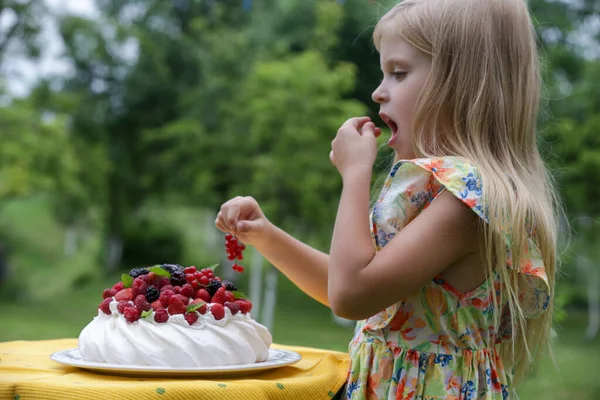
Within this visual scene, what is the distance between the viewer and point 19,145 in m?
7.64

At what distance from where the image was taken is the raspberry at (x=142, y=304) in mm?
1254

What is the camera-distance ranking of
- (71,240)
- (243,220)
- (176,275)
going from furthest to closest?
(71,240) < (243,220) < (176,275)

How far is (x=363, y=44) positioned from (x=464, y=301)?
609 cm

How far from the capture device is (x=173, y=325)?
124cm

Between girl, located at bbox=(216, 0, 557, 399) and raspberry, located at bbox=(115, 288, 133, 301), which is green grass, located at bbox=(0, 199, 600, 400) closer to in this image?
girl, located at bbox=(216, 0, 557, 399)

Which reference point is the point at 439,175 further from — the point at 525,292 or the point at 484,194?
the point at 525,292

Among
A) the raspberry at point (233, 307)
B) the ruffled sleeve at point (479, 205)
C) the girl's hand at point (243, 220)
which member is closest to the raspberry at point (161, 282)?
the raspberry at point (233, 307)

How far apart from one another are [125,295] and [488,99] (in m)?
0.66

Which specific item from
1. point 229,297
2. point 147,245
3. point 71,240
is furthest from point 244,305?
point 71,240

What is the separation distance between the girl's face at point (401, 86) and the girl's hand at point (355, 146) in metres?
0.04

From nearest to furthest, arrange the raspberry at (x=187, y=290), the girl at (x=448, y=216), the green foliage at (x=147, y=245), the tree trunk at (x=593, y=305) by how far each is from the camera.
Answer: the girl at (x=448, y=216), the raspberry at (x=187, y=290), the tree trunk at (x=593, y=305), the green foliage at (x=147, y=245)

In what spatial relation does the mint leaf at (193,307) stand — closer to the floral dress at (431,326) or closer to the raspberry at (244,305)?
the raspberry at (244,305)

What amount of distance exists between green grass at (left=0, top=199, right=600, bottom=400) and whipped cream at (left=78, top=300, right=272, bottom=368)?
6274mm

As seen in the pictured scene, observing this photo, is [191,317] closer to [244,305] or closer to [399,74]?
[244,305]
